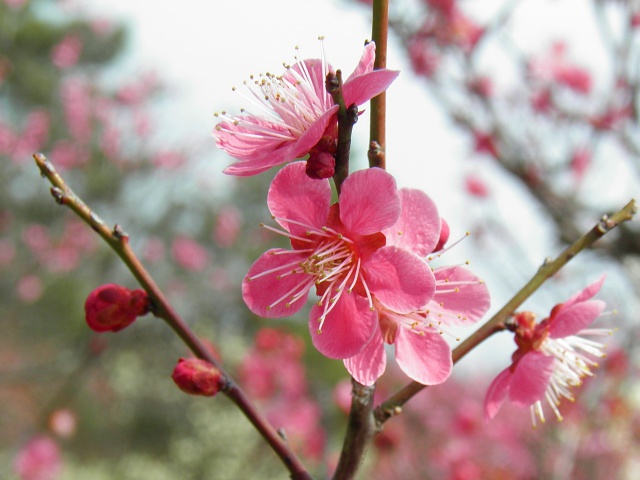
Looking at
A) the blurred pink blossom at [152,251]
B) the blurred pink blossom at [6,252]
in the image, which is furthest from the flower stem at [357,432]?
the blurred pink blossom at [6,252]

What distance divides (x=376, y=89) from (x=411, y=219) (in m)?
0.17

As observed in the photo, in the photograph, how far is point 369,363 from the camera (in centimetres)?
61

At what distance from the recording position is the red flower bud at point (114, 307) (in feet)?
2.27

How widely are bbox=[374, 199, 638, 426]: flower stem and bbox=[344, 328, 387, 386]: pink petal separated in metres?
0.06

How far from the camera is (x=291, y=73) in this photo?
75cm

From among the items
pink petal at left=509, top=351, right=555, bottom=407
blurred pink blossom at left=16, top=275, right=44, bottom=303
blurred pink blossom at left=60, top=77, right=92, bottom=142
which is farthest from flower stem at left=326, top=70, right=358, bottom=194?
blurred pink blossom at left=60, top=77, right=92, bottom=142

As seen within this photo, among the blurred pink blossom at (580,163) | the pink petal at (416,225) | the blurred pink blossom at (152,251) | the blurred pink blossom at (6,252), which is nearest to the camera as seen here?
the pink petal at (416,225)

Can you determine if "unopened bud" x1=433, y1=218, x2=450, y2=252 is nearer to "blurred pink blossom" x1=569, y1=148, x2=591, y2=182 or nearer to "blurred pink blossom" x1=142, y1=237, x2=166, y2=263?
"blurred pink blossom" x1=569, y1=148, x2=591, y2=182

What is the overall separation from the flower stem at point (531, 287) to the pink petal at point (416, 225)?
12cm

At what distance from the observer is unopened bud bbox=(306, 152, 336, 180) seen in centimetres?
57

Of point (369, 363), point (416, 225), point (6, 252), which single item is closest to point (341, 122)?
point (416, 225)

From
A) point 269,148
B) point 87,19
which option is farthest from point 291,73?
point 87,19

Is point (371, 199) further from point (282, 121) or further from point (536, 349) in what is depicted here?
point (536, 349)

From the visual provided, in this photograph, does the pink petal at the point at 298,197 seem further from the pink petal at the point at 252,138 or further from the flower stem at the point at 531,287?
the flower stem at the point at 531,287
